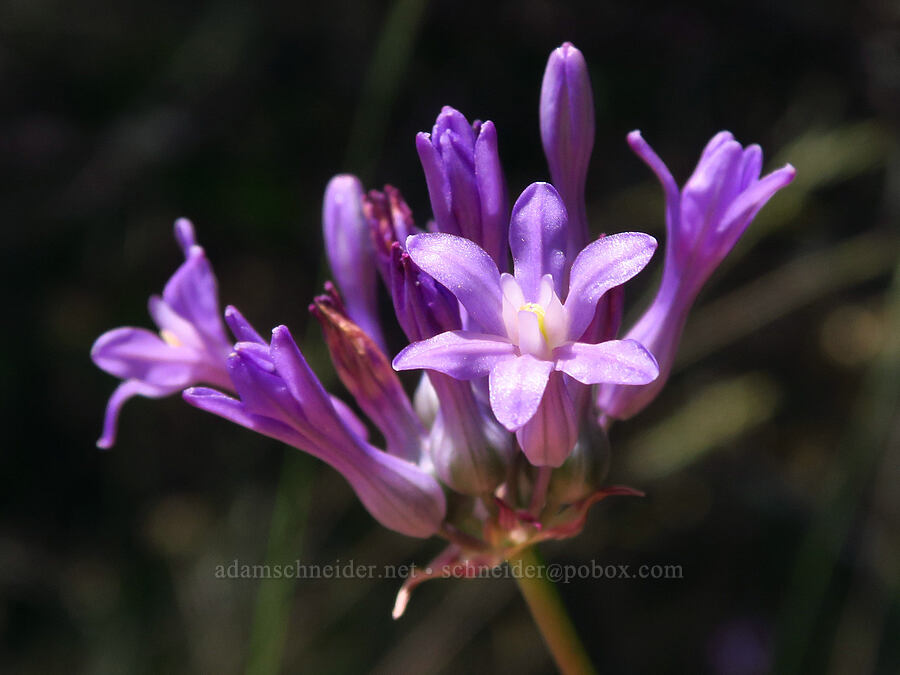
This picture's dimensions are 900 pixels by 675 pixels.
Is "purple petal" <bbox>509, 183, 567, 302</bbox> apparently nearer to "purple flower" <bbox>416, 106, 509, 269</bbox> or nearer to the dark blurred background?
Answer: "purple flower" <bbox>416, 106, 509, 269</bbox>

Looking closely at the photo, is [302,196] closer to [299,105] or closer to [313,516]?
[299,105]

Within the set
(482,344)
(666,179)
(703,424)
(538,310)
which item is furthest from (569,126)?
(703,424)

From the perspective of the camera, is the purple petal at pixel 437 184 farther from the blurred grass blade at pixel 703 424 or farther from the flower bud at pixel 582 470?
the blurred grass blade at pixel 703 424

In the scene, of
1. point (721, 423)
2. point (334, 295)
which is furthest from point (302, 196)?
point (334, 295)

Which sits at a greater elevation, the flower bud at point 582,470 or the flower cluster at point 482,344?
the flower cluster at point 482,344

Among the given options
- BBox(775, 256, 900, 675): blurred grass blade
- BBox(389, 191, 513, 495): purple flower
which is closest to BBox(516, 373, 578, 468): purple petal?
BBox(389, 191, 513, 495): purple flower

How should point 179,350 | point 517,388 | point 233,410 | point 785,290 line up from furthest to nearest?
1. point 785,290
2. point 179,350
3. point 233,410
4. point 517,388

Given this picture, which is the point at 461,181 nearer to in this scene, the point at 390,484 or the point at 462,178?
the point at 462,178

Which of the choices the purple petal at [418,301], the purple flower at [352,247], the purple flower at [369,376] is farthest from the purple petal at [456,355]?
the purple flower at [352,247]
